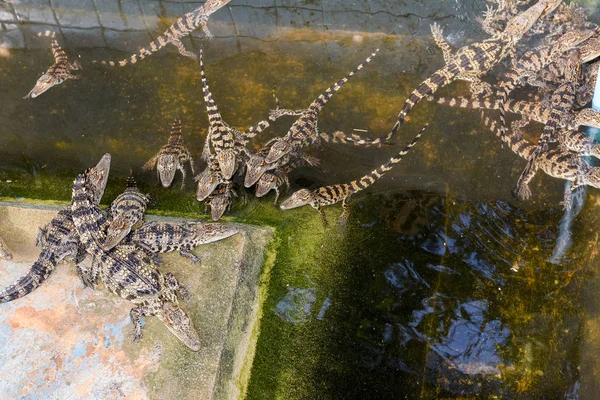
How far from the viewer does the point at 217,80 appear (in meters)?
6.13

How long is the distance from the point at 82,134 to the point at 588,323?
5.33m

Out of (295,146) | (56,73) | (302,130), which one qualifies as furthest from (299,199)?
(56,73)

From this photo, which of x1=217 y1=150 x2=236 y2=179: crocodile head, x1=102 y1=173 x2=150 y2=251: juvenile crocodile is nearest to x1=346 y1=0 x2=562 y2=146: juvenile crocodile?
x1=217 y1=150 x2=236 y2=179: crocodile head

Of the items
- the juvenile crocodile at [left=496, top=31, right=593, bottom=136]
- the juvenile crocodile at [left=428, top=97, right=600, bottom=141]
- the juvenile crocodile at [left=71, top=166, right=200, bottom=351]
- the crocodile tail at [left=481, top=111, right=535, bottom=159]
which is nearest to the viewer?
the juvenile crocodile at [left=71, top=166, right=200, bottom=351]

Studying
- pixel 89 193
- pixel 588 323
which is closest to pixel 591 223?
pixel 588 323

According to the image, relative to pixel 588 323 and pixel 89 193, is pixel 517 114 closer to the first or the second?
pixel 588 323

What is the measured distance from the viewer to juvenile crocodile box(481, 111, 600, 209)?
17.2ft

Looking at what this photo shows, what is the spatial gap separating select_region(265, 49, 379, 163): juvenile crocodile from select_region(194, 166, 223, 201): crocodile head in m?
0.51

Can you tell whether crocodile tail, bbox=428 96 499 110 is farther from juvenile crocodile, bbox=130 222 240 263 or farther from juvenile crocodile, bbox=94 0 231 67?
juvenile crocodile, bbox=94 0 231 67

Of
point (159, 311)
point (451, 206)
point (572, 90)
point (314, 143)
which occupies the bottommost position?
point (159, 311)

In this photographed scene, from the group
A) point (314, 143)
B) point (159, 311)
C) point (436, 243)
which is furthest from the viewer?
point (314, 143)

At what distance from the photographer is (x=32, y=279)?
449cm

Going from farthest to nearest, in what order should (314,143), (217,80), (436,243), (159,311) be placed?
(217,80), (314,143), (436,243), (159,311)

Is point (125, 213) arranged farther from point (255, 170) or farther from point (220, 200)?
point (255, 170)
